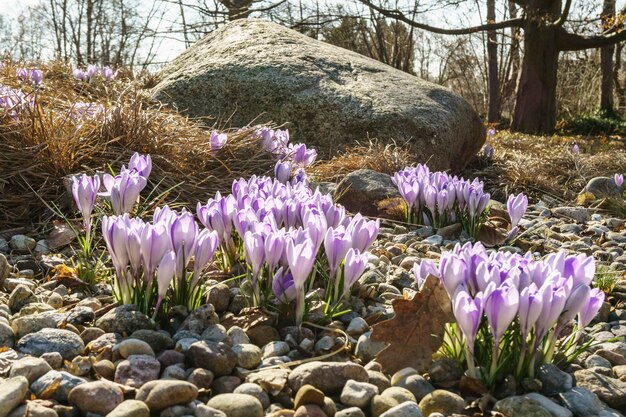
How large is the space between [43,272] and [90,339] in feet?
3.04

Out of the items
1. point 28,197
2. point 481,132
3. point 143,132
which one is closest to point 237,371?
point 28,197

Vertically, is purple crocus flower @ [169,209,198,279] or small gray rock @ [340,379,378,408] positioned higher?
purple crocus flower @ [169,209,198,279]

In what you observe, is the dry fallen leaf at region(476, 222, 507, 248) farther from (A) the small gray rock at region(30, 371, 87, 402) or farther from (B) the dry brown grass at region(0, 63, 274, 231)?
(A) the small gray rock at region(30, 371, 87, 402)

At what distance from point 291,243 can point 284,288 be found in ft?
0.64

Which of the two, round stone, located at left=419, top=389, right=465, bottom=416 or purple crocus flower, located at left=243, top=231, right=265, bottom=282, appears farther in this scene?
purple crocus flower, located at left=243, top=231, right=265, bottom=282

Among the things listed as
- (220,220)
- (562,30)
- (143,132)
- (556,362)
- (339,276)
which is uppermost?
(562,30)

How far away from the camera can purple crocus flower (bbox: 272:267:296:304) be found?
81.1 inches

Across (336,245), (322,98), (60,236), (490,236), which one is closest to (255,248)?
(336,245)

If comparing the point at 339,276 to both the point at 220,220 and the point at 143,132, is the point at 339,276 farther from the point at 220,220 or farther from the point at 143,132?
the point at 143,132

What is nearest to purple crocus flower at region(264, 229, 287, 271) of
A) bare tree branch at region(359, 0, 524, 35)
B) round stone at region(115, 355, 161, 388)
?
round stone at region(115, 355, 161, 388)

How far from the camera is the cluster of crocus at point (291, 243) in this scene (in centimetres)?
205

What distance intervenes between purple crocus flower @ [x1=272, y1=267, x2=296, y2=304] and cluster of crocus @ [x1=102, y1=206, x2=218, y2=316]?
0.81ft

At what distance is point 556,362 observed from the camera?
1.88 metres

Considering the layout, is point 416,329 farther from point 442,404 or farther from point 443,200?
point 443,200
